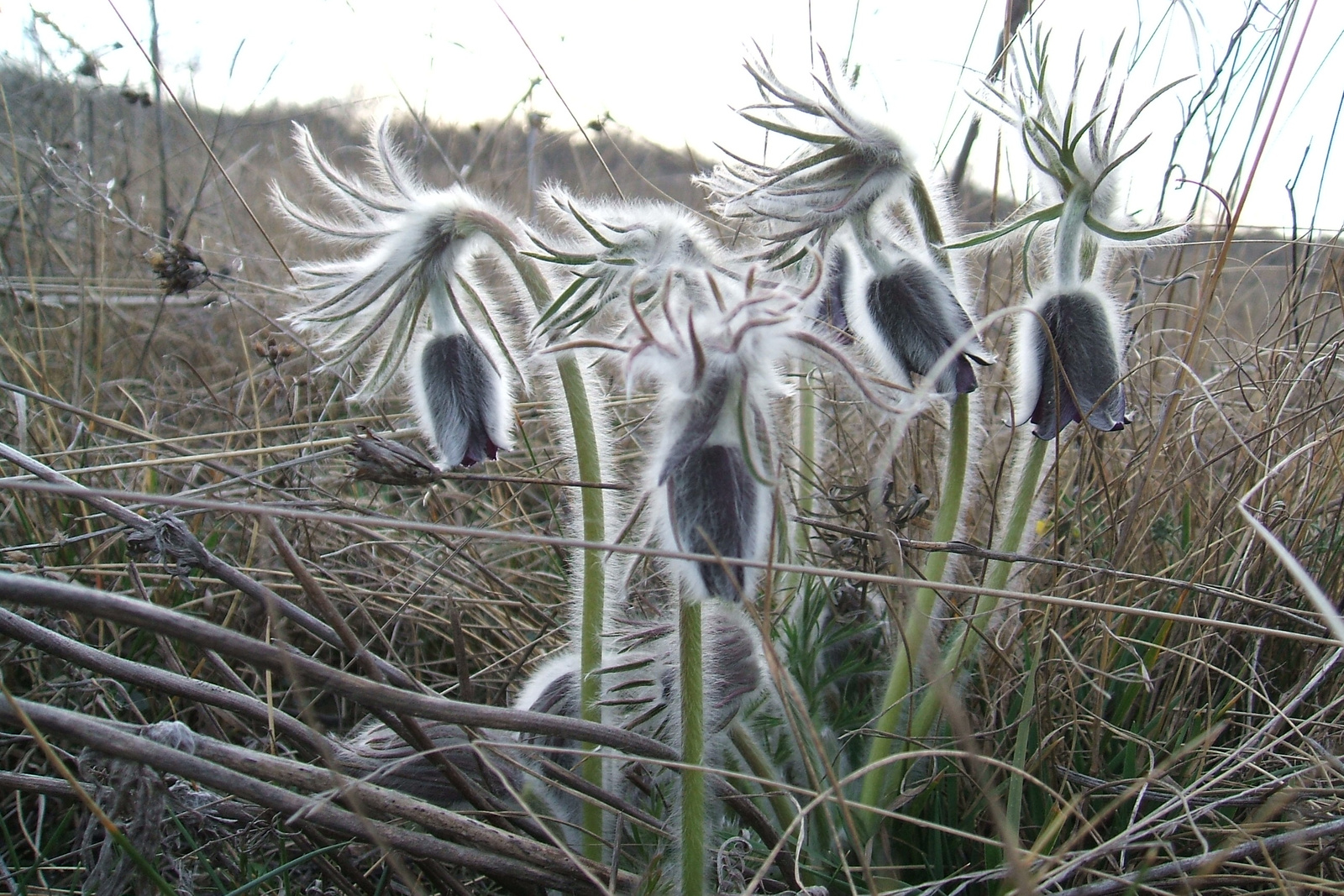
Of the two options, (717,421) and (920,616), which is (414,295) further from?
(920,616)

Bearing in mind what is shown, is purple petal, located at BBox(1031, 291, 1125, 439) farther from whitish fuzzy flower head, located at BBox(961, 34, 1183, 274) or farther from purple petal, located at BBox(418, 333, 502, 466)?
Result: purple petal, located at BBox(418, 333, 502, 466)

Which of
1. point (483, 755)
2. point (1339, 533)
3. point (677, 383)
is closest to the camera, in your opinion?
point (677, 383)

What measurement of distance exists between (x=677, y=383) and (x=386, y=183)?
2.27ft

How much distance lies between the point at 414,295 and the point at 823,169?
60cm

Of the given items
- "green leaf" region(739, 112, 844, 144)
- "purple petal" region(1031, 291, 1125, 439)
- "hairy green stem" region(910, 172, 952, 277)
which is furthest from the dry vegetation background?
"green leaf" region(739, 112, 844, 144)

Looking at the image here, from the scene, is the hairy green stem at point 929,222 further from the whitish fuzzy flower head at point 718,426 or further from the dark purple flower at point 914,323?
the whitish fuzzy flower head at point 718,426

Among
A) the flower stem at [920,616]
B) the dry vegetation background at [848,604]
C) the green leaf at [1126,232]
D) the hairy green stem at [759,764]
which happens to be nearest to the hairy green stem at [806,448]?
the dry vegetation background at [848,604]

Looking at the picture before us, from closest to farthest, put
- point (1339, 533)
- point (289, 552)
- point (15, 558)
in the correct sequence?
point (289, 552)
point (1339, 533)
point (15, 558)

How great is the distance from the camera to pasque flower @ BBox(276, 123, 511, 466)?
124cm

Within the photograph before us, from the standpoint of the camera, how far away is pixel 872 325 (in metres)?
1.28

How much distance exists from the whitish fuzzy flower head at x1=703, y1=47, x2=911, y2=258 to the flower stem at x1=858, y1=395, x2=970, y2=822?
1.04 ft

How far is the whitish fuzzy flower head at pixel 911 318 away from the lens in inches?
48.7

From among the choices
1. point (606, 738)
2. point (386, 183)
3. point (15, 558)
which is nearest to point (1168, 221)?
point (606, 738)

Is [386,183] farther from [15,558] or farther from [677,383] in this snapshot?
[15,558]
